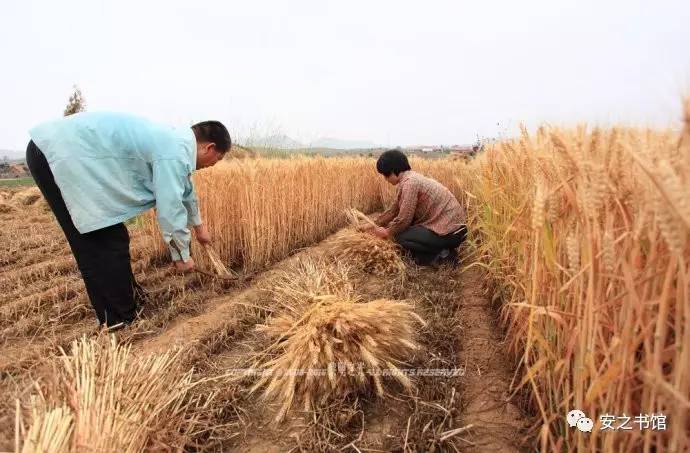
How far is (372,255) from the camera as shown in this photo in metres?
3.18

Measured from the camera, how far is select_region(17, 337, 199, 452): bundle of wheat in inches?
42.8

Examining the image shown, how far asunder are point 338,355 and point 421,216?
7.54 ft

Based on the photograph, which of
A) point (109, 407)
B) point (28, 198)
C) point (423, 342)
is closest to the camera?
point (109, 407)

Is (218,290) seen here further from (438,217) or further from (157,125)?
(438,217)

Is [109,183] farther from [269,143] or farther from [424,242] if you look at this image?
[269,143]

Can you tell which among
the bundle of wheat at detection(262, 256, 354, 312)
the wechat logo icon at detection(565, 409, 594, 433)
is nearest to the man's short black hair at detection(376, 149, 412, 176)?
the bundle of wheat at detection(262, 256, 354, 312)

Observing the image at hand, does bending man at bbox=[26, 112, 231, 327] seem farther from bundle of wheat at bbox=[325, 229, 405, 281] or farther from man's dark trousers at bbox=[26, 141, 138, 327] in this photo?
bundle of wheat at bbox=[325, 229, 405, 281]

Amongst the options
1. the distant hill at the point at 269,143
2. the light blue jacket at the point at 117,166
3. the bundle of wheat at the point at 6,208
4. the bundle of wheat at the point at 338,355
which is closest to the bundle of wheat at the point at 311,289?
the bundle of wheat at the point at 338,355

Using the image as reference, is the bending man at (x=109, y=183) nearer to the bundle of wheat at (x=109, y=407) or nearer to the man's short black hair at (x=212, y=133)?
the man's short black hair at (x=212, y=133)

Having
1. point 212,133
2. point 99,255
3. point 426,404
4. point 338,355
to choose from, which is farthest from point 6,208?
point 426,404

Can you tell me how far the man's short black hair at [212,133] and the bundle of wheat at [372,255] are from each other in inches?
48.6

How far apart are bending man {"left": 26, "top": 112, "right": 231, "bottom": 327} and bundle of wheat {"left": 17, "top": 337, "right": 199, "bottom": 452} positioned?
981 mm

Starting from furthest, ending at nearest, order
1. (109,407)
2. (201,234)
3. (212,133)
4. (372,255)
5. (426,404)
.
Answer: (372,255), (201,234), (212,133), (426,404), (109,407)

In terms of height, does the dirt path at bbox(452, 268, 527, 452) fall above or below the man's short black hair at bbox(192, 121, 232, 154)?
below
